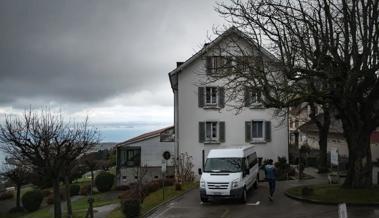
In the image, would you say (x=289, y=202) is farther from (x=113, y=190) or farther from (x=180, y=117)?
(x=113, y=190)

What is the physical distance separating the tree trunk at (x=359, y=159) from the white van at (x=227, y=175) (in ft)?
16.1

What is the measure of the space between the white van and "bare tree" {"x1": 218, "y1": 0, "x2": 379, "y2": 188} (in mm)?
3711

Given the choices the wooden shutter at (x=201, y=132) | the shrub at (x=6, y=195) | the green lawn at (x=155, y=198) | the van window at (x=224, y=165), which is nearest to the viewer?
the green lawn at (x=155, y=198)

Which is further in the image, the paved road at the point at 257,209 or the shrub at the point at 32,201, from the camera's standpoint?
the shrub at the point at 32,201

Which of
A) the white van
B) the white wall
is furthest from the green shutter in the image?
the white van

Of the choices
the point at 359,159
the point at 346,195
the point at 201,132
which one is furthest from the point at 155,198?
the point at 201,132

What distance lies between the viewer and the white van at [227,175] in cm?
2452

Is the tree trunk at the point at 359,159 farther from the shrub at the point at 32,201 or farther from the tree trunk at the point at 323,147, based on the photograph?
the shrub at the point at 32,201

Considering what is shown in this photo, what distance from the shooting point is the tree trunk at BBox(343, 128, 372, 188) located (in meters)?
24.4

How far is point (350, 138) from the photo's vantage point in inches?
981

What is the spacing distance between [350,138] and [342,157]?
22224 mm

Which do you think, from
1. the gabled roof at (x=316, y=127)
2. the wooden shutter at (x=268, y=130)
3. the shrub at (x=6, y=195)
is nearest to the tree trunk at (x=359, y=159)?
the wooden shutter at (x=268, y=130)

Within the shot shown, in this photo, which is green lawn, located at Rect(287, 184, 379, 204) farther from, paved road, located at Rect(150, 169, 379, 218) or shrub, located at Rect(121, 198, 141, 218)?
shrub, located at Rect(121, 198, 141, 218)

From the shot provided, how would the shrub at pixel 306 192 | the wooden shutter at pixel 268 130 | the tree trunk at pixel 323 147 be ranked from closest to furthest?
the shrub at pixel 306 192 → the tree trunk at pixel 323 147 → the wooden shutter at pixel 268 130
